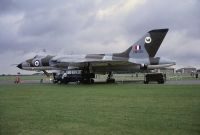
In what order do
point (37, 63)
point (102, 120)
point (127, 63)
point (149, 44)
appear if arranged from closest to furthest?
point (102, 120) → point (127, 63) → point (149, 44) → point (37, 63)

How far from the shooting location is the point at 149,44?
42.1 m

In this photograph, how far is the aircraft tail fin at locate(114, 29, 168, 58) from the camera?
42062 mm

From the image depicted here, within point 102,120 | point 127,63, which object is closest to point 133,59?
point 127,63

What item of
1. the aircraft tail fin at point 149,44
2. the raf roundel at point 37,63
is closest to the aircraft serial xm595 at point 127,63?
the aircraft tail fin at point 149,44

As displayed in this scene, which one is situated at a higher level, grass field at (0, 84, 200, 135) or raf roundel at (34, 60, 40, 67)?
raf roundel at (34, 60, 40, 67)

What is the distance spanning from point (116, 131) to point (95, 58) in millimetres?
34657

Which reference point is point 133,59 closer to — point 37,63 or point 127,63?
point 127,63

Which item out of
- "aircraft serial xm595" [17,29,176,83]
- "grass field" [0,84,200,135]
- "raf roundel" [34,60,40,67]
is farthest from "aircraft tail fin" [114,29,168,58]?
"grass field" [0,84,200,135]

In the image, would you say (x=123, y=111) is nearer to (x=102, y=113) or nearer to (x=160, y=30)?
(x=102, y=113)

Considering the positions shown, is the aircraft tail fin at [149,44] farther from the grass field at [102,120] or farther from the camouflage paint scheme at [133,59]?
the grass field at [102,120]

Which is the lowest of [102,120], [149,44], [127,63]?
[102,120]

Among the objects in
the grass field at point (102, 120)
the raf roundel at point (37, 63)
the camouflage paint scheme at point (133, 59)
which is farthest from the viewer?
the raf roundel at point (37, 63)

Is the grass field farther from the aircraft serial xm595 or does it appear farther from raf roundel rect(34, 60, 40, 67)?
raf roundel rect(34, 60, 40, 67)

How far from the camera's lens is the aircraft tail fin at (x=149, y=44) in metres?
42.1
